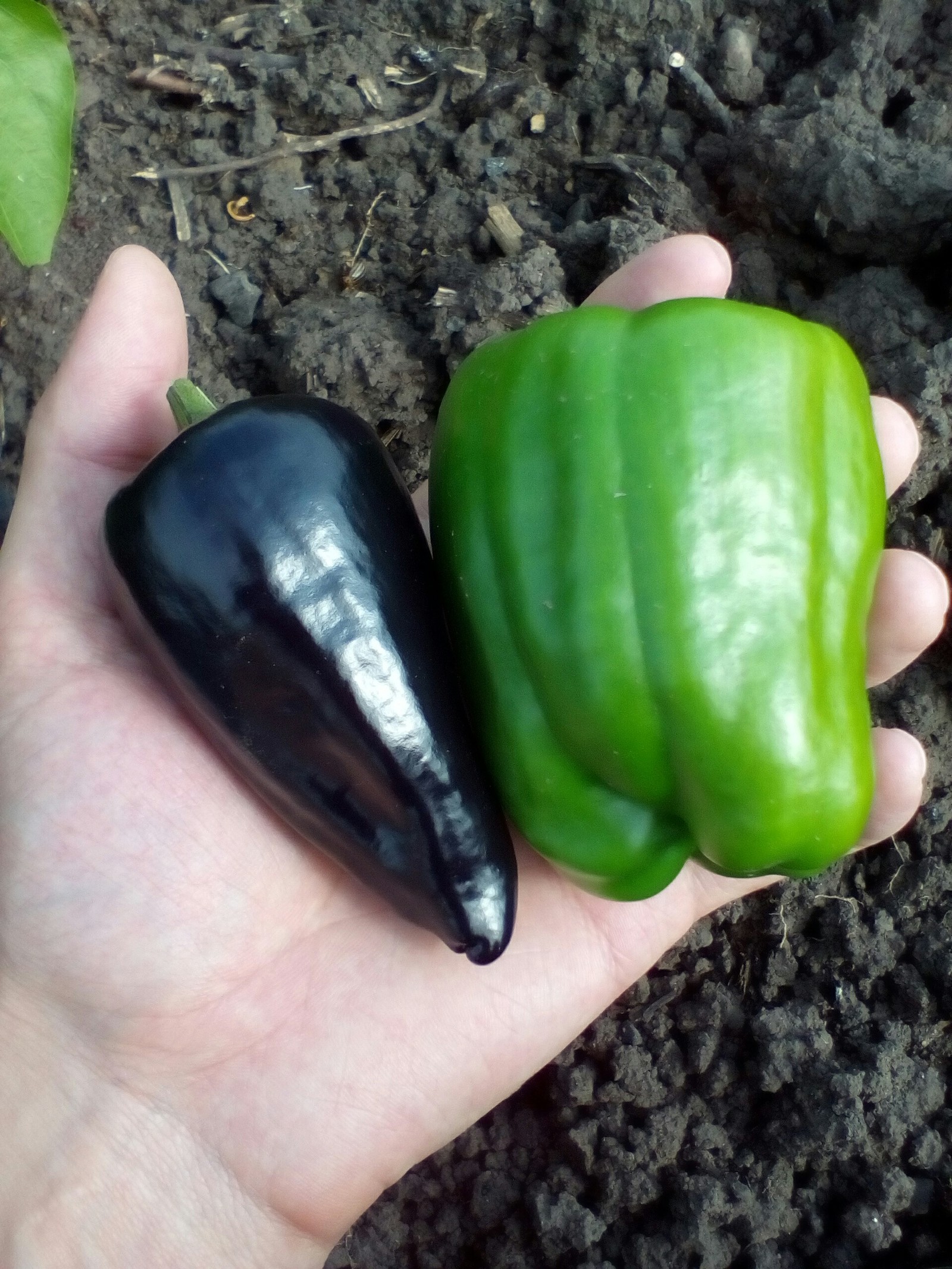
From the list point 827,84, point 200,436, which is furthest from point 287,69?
point 200,436

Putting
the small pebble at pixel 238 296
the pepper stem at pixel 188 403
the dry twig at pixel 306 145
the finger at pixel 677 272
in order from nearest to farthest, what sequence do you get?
the pepper stem at pixel 188 403 → the finger at pixel 677 272 → the small pebble at pixel 238 296 → the dry twig at pixel 306 145

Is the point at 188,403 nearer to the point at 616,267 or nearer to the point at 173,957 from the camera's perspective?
the point at 173,957

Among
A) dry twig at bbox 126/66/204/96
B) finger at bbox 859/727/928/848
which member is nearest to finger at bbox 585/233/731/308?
finger at bbox 859/727/928/848

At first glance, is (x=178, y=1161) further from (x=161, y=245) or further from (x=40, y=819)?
(x=161, y=245)

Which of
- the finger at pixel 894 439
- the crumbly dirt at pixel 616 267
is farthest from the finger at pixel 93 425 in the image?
the finger at pixel 894 439

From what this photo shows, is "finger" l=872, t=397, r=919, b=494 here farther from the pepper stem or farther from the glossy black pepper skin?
the pepper stem

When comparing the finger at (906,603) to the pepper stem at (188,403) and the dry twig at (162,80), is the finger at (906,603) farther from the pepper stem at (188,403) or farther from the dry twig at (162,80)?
the dry twig at (162,80)
